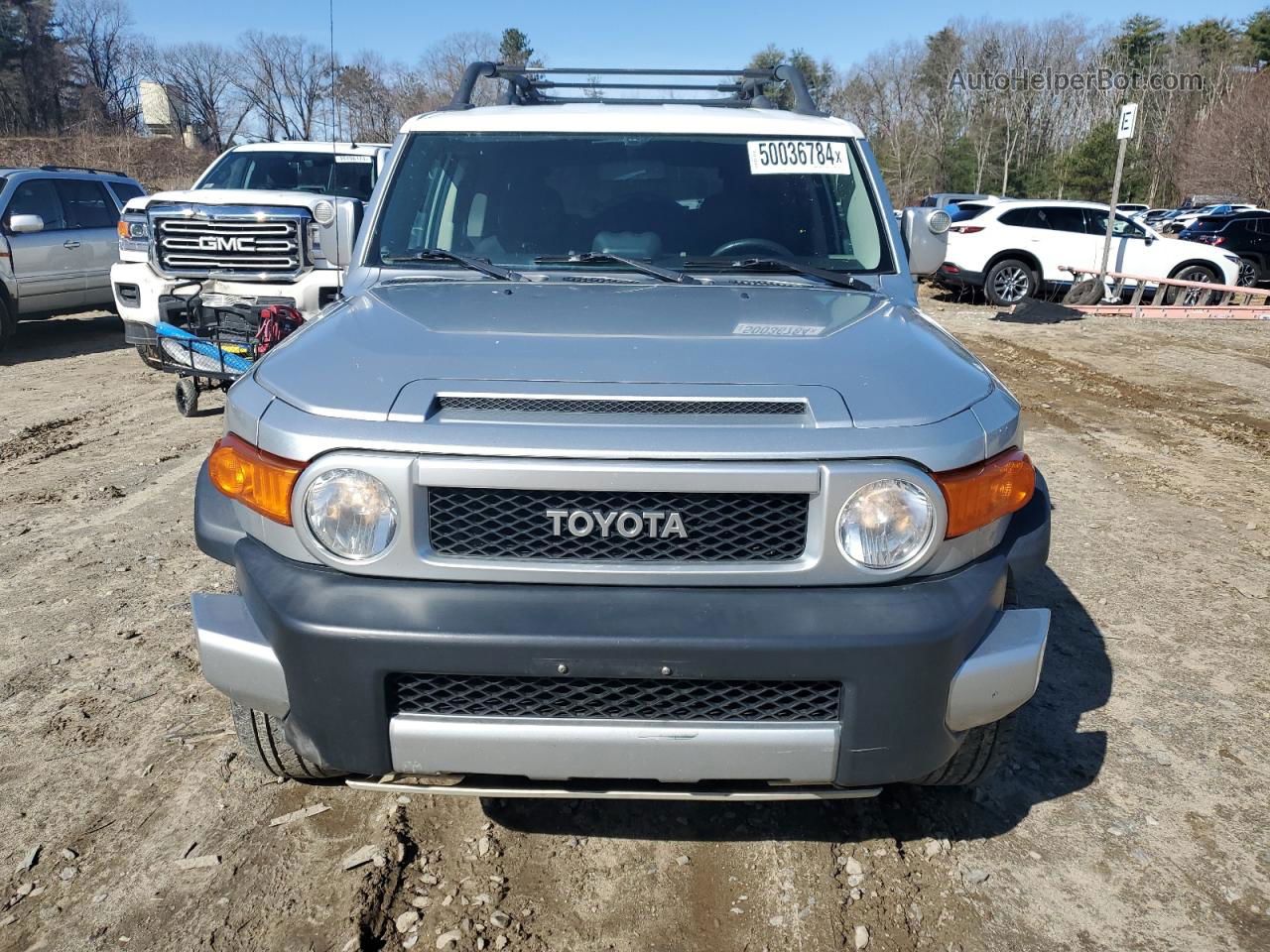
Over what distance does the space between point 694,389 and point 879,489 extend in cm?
44

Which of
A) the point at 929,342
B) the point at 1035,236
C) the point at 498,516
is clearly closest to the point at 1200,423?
the point at 929,342

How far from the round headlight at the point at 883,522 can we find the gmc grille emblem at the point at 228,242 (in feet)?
22.2

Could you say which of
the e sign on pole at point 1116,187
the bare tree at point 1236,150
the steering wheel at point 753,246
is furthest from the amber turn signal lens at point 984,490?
the bare tree at point 1236,150

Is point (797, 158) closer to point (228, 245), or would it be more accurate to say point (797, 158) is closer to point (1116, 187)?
point (228, 245)

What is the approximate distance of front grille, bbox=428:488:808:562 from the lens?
1999mm

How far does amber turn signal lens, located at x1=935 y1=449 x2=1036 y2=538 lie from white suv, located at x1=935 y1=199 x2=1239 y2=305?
1432 cm

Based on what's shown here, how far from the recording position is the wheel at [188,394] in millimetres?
7414

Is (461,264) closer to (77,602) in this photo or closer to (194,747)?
(194,747)

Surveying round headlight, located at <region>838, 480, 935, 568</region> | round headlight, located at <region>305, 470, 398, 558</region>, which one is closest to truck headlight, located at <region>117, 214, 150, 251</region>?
round headlight, located at <region>305, 470, 398, 558</region>

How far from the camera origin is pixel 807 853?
257 cm

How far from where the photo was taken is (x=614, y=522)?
1997 millimetres

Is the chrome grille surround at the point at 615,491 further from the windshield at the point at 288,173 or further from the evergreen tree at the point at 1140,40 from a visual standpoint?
the evergreen tree at the point at 1140,40

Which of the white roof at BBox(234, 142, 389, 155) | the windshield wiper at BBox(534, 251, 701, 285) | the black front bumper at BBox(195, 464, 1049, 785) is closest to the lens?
the black front bumper at BBox(195, 464, 1049, 785)

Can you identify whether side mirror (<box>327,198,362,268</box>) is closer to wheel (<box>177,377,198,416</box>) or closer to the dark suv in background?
wheel (<box>177,377,198,416</box>)
